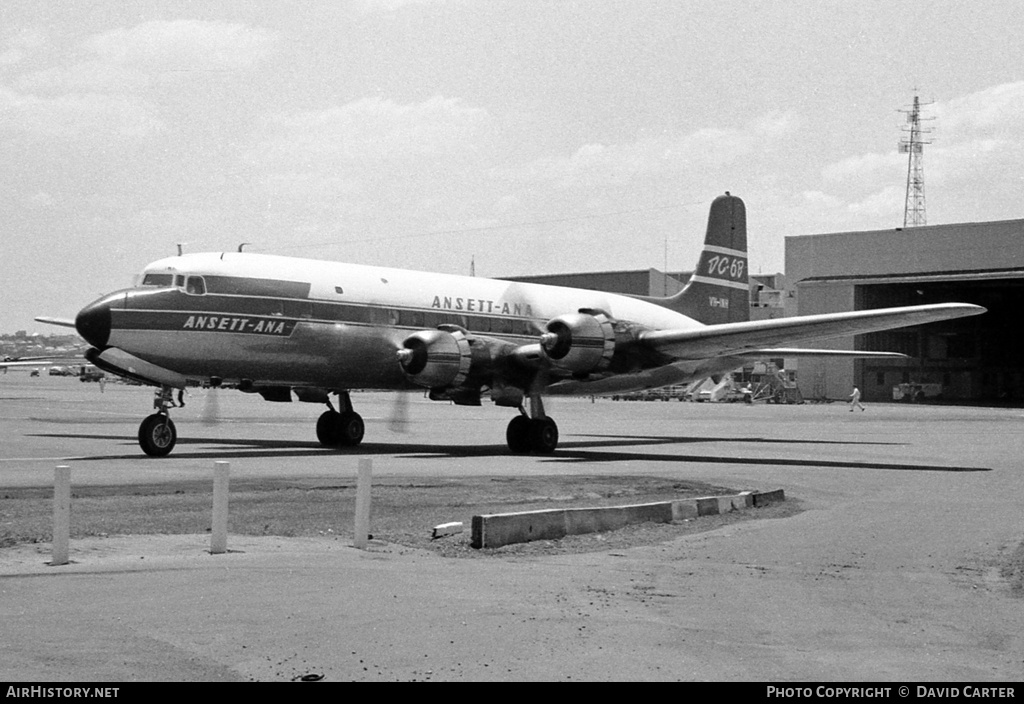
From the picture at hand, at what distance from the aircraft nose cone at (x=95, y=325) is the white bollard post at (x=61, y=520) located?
12398 millimetres

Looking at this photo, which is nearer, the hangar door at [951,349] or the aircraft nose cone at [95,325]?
the aircraft nose cone at [95,325]

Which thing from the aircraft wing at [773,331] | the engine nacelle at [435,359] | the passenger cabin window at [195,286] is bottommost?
the engine nacelle at [435,359]

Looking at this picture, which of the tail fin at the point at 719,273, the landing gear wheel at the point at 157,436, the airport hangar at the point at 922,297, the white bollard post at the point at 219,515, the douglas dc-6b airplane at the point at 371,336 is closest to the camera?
the white bollard post at the point at 219,515

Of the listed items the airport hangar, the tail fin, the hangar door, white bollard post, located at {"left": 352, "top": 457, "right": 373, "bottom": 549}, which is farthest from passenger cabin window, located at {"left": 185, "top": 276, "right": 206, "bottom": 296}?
the hangar door

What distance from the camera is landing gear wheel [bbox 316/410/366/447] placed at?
2812cm

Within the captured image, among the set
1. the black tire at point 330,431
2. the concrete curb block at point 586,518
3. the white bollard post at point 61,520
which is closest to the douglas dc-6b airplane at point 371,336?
the black tire at point 330,431

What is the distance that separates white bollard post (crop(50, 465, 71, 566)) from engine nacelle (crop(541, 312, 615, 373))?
16008mm

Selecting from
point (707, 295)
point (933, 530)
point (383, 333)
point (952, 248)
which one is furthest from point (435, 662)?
point (952, 248)

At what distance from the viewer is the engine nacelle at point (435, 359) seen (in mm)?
25438

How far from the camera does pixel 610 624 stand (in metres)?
8.41

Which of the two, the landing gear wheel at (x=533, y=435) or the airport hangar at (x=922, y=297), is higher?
the airport hangar at (x=922, y=297)

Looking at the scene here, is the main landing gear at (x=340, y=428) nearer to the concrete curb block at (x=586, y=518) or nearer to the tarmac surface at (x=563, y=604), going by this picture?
the tarmac surface at (x=563, y=604)

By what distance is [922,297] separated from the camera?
258ft
